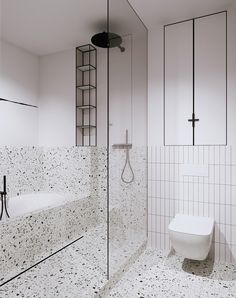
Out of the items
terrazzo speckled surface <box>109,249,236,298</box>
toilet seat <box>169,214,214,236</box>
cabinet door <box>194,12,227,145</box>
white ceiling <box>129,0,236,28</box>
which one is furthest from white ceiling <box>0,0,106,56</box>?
terrazzo speckled surface <box>109,249,236,298</box>

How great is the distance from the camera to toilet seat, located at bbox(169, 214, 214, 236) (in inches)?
82.4

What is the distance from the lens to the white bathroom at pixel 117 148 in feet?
5.80

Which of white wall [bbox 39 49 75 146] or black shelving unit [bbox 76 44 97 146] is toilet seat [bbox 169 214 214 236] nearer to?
black shelving unit [bbox 76 44 97 146]

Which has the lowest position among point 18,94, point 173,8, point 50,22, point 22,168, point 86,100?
point 22,168

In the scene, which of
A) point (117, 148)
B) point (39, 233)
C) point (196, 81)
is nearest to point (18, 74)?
point (117, 148)

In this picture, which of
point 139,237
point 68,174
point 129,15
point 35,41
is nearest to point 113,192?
point 68,174

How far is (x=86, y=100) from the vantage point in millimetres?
2566

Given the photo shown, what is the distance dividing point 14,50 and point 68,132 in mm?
873

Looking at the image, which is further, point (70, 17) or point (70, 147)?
point (70, 147)

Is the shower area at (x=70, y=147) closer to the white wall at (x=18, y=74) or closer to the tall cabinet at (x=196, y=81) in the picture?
the white wall at (x=18, y=74)

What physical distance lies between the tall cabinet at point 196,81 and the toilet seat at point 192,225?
0.78m

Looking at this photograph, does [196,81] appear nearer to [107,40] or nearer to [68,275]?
[107,40]

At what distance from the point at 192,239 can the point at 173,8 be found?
2200 mm

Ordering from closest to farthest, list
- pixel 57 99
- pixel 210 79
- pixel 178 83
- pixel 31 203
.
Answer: pixel 31 203, pixel 57 99, pixel 210 79, pixel 178 83
